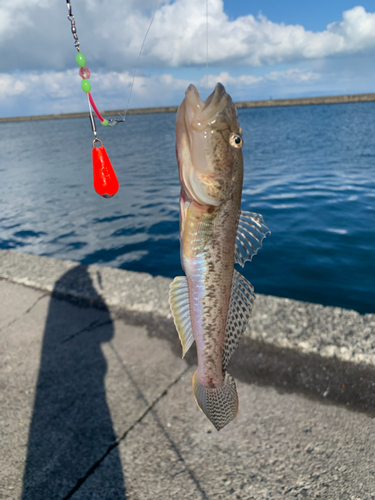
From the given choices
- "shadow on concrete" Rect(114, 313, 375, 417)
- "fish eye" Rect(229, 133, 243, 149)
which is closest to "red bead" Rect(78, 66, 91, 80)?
"fish eye" Rect(229, 133, 243, 149)

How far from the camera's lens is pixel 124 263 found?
1078 cm

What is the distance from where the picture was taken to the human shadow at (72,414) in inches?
126

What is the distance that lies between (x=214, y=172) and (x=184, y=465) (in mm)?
2847

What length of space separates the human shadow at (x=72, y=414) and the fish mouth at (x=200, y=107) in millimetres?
3127

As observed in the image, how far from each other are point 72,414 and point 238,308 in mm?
2802

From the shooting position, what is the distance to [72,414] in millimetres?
3926

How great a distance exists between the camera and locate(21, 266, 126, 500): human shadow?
3207 mm

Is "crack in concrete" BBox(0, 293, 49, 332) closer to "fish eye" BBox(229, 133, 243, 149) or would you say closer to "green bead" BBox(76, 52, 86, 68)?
"green bead" BBox(76, 52, 86, 68)

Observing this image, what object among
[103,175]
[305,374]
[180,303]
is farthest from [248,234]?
[305,374]

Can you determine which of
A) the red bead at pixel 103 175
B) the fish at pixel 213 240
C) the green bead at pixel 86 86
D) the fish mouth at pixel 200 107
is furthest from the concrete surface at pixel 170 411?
the green bead at pixel 86 86

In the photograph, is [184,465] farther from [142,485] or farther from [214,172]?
[214,172]

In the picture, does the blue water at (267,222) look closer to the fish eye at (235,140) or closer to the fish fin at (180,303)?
the fish fin at (180,303)

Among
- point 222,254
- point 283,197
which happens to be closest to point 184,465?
point 222,254

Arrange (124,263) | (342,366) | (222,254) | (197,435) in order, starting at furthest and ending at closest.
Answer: (124,263), (342,366), (197,435), (222,254)
